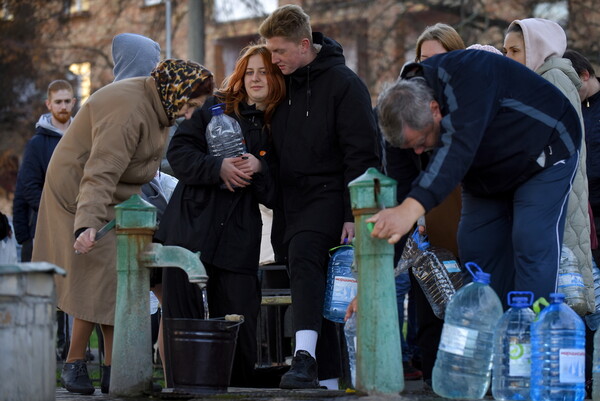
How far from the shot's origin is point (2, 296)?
4352 mm

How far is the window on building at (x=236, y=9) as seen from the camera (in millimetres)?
21234

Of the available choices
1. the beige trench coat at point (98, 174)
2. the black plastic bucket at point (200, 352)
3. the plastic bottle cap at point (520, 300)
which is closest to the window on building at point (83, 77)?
the beige trench coat at point (98, 174)

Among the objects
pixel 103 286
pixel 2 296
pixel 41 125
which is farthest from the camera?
pixel 41 125

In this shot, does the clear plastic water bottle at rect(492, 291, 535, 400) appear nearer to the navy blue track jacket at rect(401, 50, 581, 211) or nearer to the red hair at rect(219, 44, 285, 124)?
the navy blue track jacket at rect(401, 50, 581, 211)

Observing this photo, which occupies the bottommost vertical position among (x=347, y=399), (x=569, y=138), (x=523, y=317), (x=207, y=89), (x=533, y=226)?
(x=347, y=399)

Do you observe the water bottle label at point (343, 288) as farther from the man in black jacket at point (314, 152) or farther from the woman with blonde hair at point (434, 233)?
the woman with blonde hair at point (434, 233)

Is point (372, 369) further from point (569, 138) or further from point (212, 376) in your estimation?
point (569, 138)

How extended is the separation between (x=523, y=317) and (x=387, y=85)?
4.01ft

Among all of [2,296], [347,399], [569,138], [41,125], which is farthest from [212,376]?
[41,125]

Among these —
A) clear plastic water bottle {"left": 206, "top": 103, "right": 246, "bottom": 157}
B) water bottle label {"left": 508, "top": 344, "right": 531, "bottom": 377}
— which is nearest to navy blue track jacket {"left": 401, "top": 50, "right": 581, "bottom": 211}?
water bottle label {"left": 508, "top": 344, "right": 531, "bottom": 377}

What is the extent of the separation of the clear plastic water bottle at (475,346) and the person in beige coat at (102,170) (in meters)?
1.99

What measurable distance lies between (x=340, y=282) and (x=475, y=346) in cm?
140

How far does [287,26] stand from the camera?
6.20m

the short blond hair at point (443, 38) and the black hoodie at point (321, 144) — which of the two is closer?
the black hoodie at point (321, 144)
